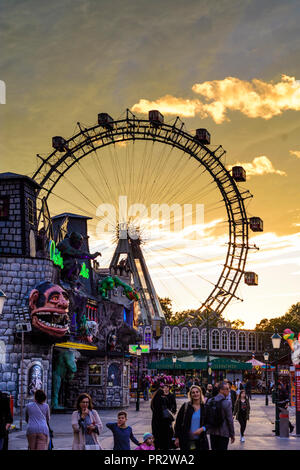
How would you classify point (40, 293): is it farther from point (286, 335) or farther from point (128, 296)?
point (128, 296)

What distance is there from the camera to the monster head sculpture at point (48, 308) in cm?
2781

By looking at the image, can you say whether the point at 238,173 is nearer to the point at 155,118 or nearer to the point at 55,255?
the point at 155,118

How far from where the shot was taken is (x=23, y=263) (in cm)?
2947

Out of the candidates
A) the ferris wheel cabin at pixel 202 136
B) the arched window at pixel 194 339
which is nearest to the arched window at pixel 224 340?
the arched window at pixel 194 339

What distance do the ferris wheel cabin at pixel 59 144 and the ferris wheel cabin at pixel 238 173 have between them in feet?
48.0

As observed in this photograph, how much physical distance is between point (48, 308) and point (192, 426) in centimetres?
1737

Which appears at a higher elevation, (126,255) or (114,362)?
(126,255)

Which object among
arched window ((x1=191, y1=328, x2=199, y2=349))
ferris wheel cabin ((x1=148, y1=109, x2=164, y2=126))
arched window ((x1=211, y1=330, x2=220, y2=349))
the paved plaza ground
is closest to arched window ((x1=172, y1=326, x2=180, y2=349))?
arched window ((x1=191, y1=328, x2=199, y2=349))

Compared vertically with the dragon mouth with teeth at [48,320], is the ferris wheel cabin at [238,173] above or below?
above

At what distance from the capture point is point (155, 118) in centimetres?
5159

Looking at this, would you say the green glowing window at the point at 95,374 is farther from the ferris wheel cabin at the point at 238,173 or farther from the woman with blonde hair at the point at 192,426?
the woman with blonde hair at the point at 192,426

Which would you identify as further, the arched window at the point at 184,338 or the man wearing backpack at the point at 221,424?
the arched window at the point at 184,338

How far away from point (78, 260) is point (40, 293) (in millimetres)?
8766
